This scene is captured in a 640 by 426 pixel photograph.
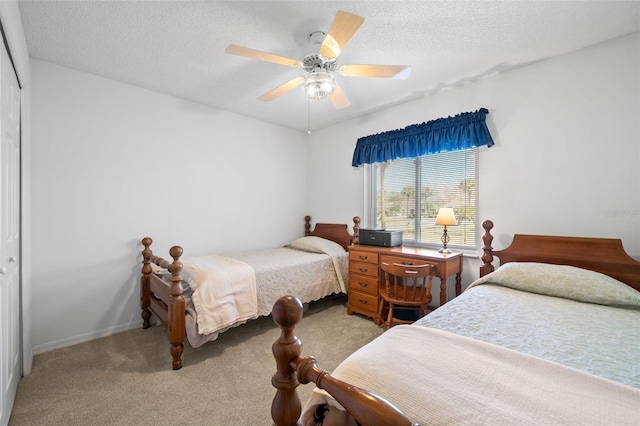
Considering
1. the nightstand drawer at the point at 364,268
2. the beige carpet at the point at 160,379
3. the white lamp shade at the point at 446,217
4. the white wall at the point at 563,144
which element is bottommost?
the beige carpet at the point at 160,379

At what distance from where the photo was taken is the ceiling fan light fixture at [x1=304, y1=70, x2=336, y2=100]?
6.77 ft

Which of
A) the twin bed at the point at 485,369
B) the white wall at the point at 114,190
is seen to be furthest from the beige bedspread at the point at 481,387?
the white wall at the point at 114,190

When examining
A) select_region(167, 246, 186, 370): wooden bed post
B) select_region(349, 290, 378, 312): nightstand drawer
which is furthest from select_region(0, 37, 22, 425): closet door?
select_region(349, 290, 378, 312): nightstand drawer

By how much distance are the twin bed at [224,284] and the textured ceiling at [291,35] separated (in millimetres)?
1622

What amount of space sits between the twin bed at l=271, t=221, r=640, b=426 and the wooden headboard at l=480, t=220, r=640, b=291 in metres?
0.40

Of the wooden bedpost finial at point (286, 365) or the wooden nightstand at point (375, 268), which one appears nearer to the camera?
the wooden bedpost finial at point (286, 365)

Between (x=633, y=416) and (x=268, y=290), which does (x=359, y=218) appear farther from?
(x=633, y=416)

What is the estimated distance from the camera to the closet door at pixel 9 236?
4.80 ft

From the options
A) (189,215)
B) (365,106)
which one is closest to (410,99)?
(365,106)

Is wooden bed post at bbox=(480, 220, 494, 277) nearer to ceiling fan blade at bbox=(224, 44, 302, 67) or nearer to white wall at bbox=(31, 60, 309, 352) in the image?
ceiling fan blade at bbox=(224, 44, 302, 67)

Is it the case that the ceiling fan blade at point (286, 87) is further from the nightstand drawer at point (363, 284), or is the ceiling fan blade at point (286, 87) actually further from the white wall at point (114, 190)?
A: the nightstand drawer at point (363, 284)

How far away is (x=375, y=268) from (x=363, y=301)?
409 mm

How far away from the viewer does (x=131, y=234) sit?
2871 mm

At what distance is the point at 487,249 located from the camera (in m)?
2.58
